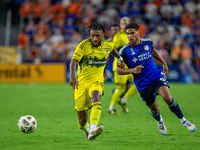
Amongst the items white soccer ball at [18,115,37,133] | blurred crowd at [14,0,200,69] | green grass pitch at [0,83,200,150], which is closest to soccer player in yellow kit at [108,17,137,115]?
green grass pitch at [0,83,200,150]

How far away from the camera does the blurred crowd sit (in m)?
20.3

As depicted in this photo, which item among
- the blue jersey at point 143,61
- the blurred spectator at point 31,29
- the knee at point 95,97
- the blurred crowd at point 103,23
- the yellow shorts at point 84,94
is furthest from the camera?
the blurred spectator at point 31,29

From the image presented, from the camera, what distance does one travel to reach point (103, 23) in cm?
2211

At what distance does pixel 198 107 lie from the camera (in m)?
10.5

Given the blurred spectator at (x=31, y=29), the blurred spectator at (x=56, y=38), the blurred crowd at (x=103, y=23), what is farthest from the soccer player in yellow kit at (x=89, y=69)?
the blurred spectator at (x=31, y=29)

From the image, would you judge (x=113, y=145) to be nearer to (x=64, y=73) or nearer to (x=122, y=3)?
(x=64, y=73)

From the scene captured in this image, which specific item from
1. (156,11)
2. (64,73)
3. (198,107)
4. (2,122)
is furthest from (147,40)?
(156,11)

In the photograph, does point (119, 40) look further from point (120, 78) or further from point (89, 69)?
point (89, 69)

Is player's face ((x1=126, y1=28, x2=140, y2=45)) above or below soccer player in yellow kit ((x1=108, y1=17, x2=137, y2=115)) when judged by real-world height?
above

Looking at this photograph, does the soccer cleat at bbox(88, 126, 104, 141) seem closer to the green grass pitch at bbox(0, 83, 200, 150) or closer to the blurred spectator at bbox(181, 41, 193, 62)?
the green grass pitch at bbox(0, 83, 200, 150)

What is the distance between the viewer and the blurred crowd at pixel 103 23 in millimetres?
20344

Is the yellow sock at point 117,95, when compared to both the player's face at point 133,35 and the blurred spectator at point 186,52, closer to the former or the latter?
the player's face at point 133,35

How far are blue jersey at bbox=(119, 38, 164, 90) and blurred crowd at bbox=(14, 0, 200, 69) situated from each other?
13.6 m

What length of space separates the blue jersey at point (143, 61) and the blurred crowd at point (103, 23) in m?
13.6
